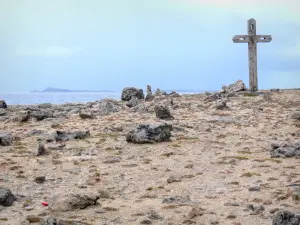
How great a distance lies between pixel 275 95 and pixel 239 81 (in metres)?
5.71

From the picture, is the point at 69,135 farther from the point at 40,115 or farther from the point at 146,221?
the point at 146,221

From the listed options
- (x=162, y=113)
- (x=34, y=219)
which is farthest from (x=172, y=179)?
(x=162, y=113)

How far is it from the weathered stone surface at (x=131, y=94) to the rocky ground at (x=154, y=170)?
12.3m

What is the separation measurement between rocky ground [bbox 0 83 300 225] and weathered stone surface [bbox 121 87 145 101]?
40.2 ft

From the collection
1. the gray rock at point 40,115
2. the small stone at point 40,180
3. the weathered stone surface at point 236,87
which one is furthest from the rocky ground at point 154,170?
the weathered stone surface at point 236,87

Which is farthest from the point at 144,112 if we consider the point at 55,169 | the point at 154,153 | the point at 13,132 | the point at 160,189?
the point at 160,189

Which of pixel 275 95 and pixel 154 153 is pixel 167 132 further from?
pixel 275 95

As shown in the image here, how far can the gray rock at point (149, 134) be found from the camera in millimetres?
19516

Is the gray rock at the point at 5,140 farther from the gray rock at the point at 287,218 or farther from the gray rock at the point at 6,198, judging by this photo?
the gray rock at the point at 287,218

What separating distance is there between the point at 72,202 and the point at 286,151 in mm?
8868

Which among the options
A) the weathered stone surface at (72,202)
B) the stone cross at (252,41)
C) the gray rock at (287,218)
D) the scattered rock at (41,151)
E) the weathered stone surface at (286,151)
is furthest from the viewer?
the stone cross at (252,41)

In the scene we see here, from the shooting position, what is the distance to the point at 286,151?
16672 mm

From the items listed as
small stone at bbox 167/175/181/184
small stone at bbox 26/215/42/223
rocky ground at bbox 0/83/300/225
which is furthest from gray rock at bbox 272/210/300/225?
small stone at bbox 26/215/42/223

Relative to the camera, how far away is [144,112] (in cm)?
2872
